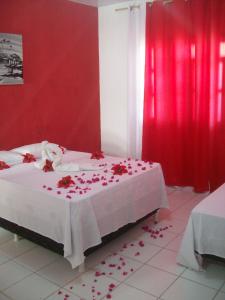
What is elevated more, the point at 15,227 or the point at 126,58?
the point at 126,58

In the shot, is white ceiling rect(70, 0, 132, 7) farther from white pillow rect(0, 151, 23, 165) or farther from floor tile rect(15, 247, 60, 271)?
floor tile rect(15, 247, 60, 271)

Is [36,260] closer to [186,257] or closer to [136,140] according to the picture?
[186,257]

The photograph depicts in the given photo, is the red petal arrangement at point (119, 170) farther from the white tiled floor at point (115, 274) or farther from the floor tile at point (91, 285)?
the floor tile at point (91, 285)

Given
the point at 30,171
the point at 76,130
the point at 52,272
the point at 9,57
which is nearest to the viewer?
the point at 52,272

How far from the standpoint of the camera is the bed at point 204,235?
2295 millimetres

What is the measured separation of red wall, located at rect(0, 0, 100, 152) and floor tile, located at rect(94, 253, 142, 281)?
1.83m

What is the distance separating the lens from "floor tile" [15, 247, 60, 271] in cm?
264

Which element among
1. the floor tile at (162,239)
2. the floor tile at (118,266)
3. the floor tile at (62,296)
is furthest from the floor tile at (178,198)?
the floor tile at (62,296)

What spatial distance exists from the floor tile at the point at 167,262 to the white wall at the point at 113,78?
2.23 metres

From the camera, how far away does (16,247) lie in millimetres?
2938

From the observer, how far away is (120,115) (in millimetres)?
4770

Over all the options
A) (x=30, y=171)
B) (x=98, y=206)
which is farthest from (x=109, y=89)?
(x=98, y=206)

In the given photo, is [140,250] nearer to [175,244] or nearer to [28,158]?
[175,244]

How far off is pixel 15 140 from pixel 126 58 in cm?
193
